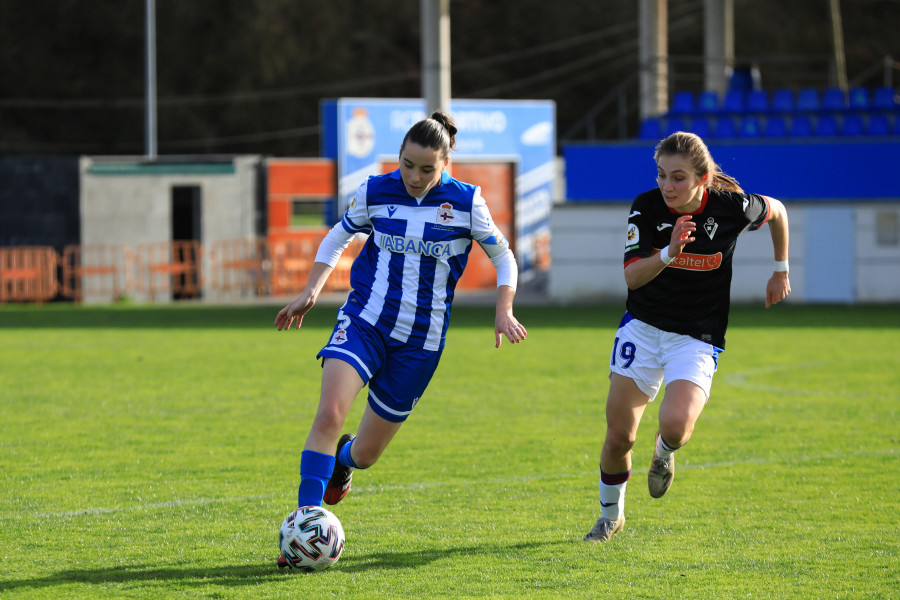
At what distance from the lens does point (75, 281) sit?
25.9 m

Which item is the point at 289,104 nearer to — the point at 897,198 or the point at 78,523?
the point at 897,198

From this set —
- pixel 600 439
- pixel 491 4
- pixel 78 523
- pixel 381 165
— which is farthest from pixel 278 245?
pixel 491 4

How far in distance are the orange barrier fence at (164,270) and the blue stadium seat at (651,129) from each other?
6202 millimetres

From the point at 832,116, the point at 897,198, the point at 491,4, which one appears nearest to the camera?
the point at 897,198

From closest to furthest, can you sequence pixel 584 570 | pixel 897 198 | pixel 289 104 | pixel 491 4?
pixel 584 570 → pixel 897 198 → pixel 289 104 → pixel 491 4

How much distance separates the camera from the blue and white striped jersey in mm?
5719

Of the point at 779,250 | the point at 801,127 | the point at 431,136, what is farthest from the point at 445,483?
the point at 801,127

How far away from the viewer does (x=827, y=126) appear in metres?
22.7

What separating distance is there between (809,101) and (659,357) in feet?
63.4

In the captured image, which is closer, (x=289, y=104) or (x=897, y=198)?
(x=897, y=198)

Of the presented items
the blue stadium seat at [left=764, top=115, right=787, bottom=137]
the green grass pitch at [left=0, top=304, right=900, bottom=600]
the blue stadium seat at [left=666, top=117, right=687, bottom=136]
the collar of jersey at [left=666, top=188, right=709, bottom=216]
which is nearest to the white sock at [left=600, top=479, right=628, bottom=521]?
the green grass pitch at [left=0, top=304, right=900, bottom=600]

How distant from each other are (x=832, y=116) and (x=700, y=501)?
58.9 feet

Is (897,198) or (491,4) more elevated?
(491,4)

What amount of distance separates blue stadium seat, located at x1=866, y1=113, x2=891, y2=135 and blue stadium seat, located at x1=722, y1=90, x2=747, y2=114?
2.30 m
